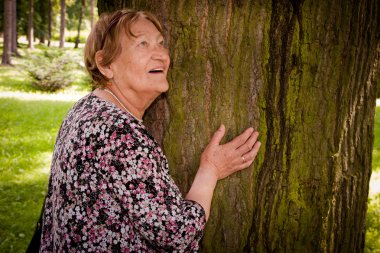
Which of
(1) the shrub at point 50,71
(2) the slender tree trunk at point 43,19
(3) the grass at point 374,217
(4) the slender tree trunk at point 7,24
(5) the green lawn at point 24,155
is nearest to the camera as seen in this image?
(3) the grass at point 374,217

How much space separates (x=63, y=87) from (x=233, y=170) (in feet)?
59.0

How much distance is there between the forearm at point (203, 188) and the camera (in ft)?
6.48

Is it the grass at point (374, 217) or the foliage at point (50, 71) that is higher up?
the foliage at point (50, 71)

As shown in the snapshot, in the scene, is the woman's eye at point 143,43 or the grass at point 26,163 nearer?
the woman's eye at point 143,43

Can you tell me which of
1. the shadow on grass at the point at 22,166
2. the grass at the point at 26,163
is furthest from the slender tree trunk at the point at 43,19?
the shadow on grass at the point at 22,166

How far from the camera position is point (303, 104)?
2088mm

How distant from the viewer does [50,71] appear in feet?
58.9

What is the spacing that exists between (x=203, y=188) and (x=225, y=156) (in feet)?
0.75

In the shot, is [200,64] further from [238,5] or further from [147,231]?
[147,231]

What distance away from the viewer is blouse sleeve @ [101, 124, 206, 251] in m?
1.66

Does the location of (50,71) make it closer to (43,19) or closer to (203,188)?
(203,188)

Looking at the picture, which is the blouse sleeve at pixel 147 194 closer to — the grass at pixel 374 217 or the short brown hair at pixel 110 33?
the short brown hair at pixel 110 33

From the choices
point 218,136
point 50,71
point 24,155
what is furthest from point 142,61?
point 50,71

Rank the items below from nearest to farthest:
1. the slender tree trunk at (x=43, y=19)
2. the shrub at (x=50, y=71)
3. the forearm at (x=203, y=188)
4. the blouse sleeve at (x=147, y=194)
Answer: the blouse sleeve at (x=147, y=194), the forearm at (x=203, y=188), the shrub at (x=50, y=71), the slender tree trunk at (x=43, y=19)
